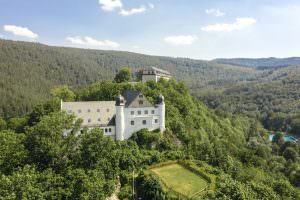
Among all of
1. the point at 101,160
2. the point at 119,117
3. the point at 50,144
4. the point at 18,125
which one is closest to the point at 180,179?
the point at 101,160

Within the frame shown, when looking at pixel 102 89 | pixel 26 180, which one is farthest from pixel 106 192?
pixel 102 89

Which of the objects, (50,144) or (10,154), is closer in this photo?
(10,154)

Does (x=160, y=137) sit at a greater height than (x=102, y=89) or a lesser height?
lesser

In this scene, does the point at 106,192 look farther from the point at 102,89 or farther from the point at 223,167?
the point at 102,89

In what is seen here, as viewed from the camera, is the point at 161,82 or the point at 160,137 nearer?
the point at 160,137

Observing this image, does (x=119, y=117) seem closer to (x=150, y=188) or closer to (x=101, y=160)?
(x=101, y=160)

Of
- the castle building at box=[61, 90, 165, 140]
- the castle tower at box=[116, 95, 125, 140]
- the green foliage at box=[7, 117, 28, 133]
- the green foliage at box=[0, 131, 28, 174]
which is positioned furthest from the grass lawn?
the green foliage at box=[7, 117, 28, 133]

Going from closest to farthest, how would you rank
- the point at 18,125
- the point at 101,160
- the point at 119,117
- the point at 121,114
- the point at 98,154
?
the point at 101,160 < the point at 98,154 < the point at 119,117 < the point at 121,114 < the point at 18,125
